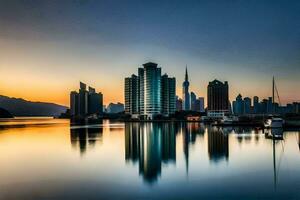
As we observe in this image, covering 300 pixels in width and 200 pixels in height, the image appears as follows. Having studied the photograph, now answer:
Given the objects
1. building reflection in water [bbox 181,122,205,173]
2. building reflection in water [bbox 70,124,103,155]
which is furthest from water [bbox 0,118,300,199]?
building reflection in water [bbox 70,124,103,155]

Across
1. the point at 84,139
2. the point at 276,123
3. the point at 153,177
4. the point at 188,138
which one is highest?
the point at 276,123

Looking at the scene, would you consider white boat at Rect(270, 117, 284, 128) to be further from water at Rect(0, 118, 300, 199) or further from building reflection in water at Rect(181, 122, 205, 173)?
water at Rect(0, 118, 300, 199)

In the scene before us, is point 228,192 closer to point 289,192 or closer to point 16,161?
point 289,192

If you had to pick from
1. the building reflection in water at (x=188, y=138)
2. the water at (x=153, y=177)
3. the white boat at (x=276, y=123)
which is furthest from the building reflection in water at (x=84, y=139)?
the white boat at (x=276, y=123)

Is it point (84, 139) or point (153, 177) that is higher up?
point (153, 177)

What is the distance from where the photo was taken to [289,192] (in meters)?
21.2

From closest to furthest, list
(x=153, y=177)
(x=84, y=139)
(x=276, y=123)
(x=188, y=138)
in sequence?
(x=153, y=177) < (x=84, y=139) < (x=188, y=138) < (x=276, y=123)

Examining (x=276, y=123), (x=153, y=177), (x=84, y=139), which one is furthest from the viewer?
(x=276, y=123)

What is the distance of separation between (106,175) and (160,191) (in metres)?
7.81

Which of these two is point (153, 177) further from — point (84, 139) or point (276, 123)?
point (276, 123)

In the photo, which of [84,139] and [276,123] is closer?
[84,139]

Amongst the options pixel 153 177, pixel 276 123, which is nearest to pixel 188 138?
pixel 276 123

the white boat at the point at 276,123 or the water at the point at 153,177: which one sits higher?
the white boat at the point at 276,123

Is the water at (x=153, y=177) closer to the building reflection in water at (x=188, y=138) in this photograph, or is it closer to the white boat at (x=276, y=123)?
the building reflection in water at (x=188, y=138)
